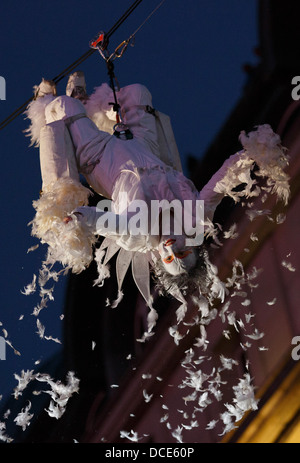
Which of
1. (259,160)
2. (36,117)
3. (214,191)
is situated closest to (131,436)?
(36,117)

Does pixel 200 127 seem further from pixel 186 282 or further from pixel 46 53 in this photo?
pixel 186 282

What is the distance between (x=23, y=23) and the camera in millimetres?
7332

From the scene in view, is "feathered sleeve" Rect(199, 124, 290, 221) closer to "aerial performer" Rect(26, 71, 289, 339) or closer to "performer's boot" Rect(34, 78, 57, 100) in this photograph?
"aerial performer" Rect(26, 71, 289, 339)

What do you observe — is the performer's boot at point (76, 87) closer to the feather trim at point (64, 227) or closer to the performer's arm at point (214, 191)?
the feather trim at point (64, 227)

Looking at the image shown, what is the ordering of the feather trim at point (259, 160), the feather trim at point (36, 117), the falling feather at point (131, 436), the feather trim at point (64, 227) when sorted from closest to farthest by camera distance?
the feather trim at point (64, 227) → the feather trim at point (259, 160) → the feather trim at point (36, 117) → the falling feather at point (131, 436)

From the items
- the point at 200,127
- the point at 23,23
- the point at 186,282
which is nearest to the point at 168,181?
the point at 186,282

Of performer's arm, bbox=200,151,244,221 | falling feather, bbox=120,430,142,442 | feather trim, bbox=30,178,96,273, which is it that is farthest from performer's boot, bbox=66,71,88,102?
falling feather, bbox=120,430,142,442

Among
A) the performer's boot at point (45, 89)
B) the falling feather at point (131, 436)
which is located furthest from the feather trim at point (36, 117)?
the falling feather at point (131, 436)

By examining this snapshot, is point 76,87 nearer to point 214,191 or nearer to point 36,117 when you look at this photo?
point 36,117

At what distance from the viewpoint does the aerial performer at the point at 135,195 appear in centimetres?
247

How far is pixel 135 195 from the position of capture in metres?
2.53

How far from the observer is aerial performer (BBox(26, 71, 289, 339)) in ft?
8.09

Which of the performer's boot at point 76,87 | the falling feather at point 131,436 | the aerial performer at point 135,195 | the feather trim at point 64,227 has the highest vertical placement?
the performer's boot at point 76,87

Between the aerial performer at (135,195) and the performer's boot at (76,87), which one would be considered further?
the performer's boot at (76,87)
